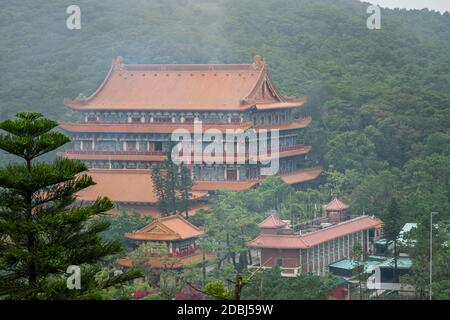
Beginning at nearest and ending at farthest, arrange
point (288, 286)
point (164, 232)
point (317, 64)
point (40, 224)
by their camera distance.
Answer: point (40, 224) → point (288, 286) → point (164, 232) → point (317, 64)

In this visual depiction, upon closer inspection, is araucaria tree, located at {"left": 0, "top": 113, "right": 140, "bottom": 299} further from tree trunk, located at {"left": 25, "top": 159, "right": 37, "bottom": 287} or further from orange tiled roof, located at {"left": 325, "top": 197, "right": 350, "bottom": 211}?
orange tiled roof, located at {"left": 325, "top": 197, "right": 350, "bottom": 211}

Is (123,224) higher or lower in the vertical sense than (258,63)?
lower

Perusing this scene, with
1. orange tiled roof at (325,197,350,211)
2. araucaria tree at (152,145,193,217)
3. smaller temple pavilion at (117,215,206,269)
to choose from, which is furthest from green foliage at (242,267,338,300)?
araucaria tree at (152,145,193,217)

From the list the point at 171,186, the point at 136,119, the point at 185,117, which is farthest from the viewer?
the point at 136,119

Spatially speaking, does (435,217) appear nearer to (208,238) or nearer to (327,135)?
(208,238)

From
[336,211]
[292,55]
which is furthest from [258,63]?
[292,55]

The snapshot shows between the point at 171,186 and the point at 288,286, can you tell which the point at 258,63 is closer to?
the point at 171,186

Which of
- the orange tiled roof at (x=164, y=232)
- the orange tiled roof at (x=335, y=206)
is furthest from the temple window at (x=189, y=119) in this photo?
the orange tiled roof at (x=164, y=232)
